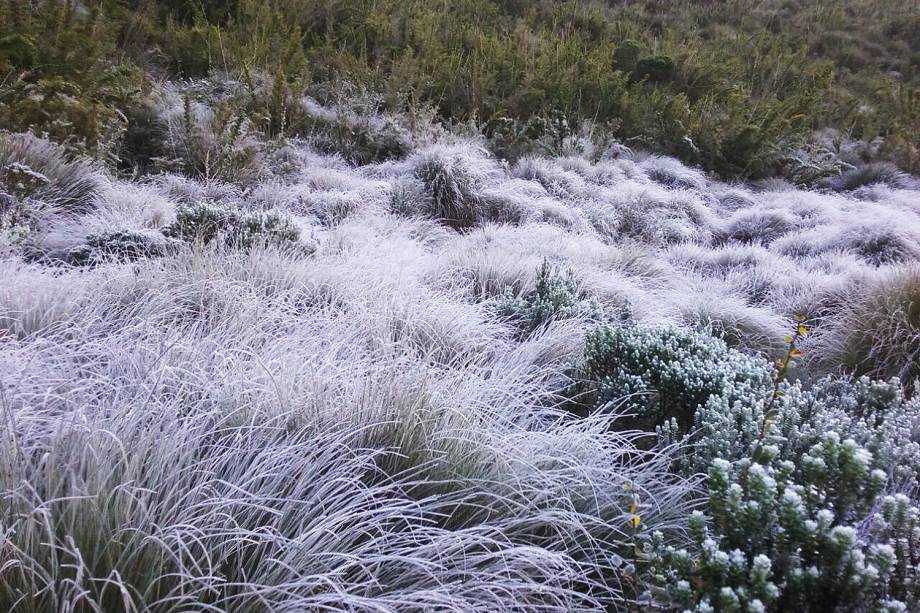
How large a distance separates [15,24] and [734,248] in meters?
7.06

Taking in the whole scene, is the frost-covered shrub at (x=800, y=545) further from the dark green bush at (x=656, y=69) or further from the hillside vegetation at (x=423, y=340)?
the dark green bush at (x=656, y=69)

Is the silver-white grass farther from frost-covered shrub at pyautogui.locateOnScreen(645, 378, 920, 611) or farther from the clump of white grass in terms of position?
frost-covered shrub at pyautogui.locateOnScreen(645, 378, 920, 611)

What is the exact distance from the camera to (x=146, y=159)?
5.82 m

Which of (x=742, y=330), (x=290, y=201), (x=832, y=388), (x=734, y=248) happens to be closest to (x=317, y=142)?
(x=290, y=201)

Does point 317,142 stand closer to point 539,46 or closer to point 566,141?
point 566,141

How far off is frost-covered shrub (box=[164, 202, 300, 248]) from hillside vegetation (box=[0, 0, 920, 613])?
0.10 ft

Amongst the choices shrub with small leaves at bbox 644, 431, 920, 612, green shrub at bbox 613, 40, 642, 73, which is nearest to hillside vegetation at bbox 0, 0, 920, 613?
shrub with small leaves at bbox 644, 431, 920, 612

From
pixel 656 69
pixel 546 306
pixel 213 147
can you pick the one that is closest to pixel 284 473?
pixel 546 306

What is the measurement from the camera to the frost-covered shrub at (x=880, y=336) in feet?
10.7

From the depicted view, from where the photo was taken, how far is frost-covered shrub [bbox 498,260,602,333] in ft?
10.7

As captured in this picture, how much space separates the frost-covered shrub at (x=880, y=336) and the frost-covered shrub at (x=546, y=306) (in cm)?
142

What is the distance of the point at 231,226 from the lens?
386cm

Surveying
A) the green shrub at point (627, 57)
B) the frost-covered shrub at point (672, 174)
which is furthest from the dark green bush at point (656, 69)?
the frost-covered shrub at point (672, 174)

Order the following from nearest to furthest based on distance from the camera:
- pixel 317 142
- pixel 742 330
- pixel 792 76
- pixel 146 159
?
pixel 742 330
pixel 146 159
pixel 317 142
pixel 792 76
